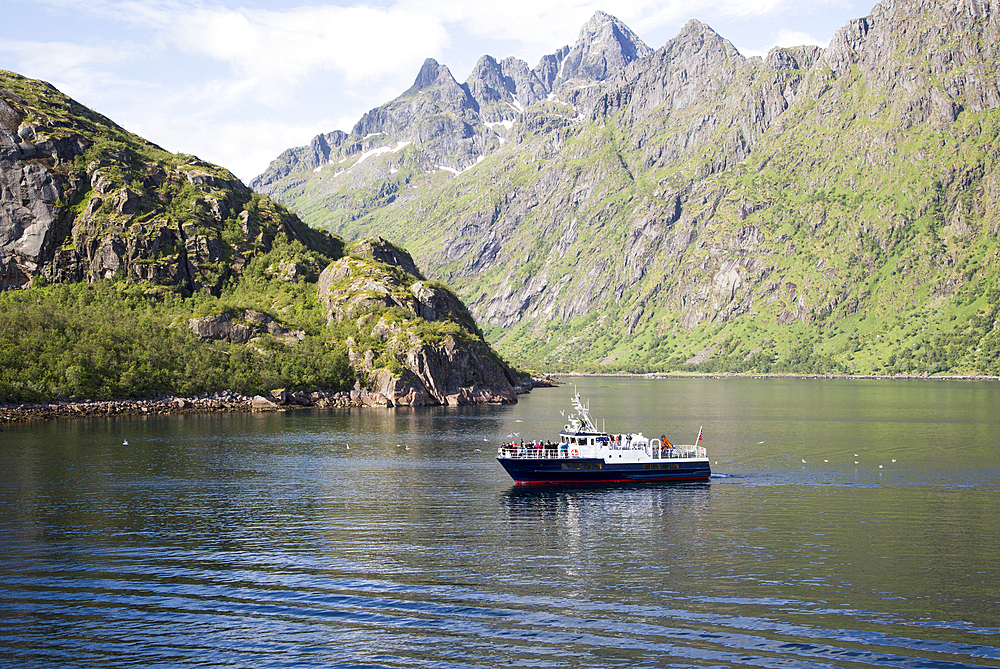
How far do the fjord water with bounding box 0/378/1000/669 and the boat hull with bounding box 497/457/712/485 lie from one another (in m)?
3.20

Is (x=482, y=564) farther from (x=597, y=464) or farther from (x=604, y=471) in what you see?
(x=604, y=471)

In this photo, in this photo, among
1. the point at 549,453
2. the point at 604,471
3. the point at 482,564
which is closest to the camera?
the point at 482,564

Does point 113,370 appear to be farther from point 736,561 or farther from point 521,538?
point 736,561

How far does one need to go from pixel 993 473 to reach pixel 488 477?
6554 centimetres

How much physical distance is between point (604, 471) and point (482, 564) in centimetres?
4111

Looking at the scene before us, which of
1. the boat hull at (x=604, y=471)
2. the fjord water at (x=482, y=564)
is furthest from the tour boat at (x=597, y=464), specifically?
the fjord water at (x=482, y=564)

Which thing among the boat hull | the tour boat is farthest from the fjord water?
the tour boat

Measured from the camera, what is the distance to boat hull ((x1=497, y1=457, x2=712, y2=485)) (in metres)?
95.4

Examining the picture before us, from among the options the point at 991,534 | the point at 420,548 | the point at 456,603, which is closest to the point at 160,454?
the point at 420,548

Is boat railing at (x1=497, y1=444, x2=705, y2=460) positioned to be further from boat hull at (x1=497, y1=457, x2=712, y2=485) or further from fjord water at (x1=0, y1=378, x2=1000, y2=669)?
fjord water at (x1=0, y1=378, x2=1000, y2=669)

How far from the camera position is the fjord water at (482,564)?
42781mm

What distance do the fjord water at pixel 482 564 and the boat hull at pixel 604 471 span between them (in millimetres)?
3196

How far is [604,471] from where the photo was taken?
96875 millimetres

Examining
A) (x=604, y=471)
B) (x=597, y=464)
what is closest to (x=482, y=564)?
(x=597, y=464)
